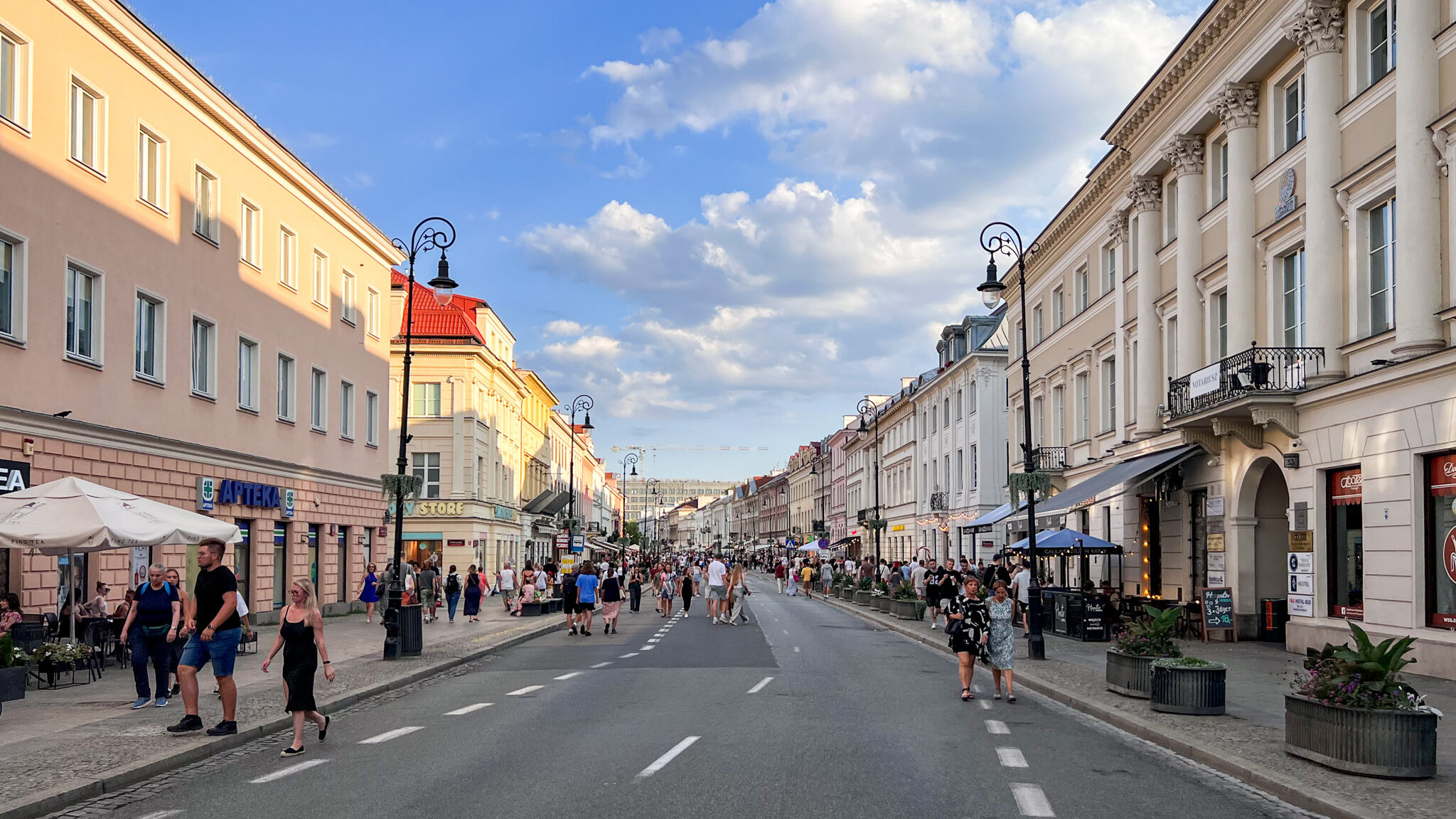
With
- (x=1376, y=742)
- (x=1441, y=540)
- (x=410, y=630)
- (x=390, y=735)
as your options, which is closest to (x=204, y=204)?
(x=410, y=630)

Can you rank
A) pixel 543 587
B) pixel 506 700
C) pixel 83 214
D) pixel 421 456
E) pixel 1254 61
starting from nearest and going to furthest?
pixel 506 700
pixel 83 214
pixel 1254 61
pixel 543 587
pixel 421 456

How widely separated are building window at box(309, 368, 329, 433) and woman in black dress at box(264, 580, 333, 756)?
78.5ft

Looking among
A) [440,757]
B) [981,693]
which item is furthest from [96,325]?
[981,693]

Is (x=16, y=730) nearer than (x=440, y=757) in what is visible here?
No

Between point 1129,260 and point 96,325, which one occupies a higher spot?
point 1129,260

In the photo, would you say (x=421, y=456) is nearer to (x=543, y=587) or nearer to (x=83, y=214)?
(x=543, y=587)

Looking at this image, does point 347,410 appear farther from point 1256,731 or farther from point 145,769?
point 1256,731

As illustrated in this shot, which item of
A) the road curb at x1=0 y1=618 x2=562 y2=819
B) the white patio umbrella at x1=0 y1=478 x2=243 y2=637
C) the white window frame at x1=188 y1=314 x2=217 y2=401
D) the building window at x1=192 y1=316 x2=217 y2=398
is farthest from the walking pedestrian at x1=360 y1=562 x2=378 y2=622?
the road curb at x1=0 y1=618 x2=562 y2=819

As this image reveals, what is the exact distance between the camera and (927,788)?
927 cm

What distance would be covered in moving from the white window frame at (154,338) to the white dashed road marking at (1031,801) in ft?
64.6

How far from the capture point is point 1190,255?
27.6 meters

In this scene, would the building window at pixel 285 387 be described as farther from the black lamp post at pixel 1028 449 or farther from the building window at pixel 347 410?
the black lamp post at pixel 1028 449

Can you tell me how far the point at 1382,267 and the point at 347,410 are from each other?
27.9 metres

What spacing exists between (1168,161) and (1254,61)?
5.38 meters
